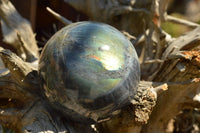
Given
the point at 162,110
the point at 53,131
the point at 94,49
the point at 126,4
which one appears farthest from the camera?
the point at 126,4

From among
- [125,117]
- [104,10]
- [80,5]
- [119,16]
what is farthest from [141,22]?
[125,117]

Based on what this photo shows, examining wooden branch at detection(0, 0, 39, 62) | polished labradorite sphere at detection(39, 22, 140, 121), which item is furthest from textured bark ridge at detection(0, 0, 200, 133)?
polished labradorite sphere at detection(39, 22, 140, 121)

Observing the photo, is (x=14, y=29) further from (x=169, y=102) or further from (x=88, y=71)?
(x=169, y=102)

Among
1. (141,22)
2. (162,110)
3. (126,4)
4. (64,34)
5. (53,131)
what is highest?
(64,34)

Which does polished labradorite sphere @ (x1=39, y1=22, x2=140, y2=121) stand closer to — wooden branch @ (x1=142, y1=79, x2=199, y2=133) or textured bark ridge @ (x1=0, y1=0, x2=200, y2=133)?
textured bark ridge @ (x1=0, y1=0, x2=200, y2=133)

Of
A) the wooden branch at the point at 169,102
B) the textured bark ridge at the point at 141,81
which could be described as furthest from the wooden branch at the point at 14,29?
the wooden branch at the point at 169,102

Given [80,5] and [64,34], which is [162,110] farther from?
[80,5]
